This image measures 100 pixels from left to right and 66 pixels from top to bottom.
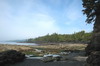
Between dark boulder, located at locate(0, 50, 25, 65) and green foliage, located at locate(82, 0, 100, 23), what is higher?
green foliage, located at locate(82, 0, 100, 23)

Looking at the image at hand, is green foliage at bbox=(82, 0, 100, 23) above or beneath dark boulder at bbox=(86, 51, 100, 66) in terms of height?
above

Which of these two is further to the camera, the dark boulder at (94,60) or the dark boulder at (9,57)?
the dark boulder at (9,57)

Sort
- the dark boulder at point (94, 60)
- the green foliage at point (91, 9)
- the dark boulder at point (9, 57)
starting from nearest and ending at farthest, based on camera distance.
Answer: the dark boulder at point (94, 60) → the dark boulder at point (9, 57) → the green foliage at point (91, 9)

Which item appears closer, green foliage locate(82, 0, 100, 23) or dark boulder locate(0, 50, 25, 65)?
dark boulder locate(0, 50, 25, 65)

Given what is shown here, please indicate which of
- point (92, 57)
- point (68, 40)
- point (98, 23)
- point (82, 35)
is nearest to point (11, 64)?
point (92, 57)

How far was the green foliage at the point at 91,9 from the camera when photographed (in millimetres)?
41719

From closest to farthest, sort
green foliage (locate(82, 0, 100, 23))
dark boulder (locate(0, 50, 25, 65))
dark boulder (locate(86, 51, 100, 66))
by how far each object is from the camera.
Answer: dark boulder (locate(86, 51, 100, 66)) < dark boulder (locate(0, 50, 25, 65)) < green foliage (locate(82, 0, 100, 23))

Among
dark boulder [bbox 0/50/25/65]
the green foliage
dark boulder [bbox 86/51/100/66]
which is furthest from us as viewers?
the green foliage

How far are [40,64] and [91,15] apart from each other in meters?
22.6

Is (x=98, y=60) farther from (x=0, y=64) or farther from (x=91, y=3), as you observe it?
(x=91, y=3)

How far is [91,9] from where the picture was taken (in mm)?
43812

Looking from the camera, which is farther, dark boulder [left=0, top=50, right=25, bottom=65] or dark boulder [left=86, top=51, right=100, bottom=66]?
dark boulder [left=0, top=50, right=25, bottom=65]

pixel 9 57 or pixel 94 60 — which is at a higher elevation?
pixel 94 60

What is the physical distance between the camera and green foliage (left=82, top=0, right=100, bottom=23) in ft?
137
